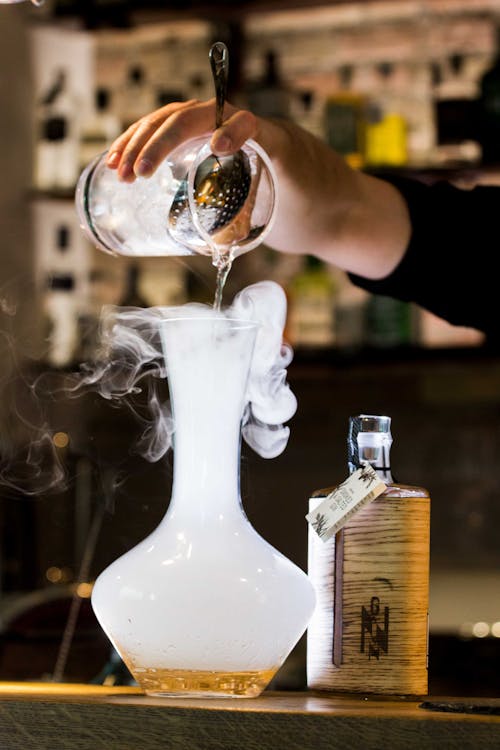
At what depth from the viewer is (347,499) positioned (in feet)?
3.21

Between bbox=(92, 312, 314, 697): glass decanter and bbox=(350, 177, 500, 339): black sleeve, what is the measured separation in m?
0.88

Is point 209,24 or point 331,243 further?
point 209,24

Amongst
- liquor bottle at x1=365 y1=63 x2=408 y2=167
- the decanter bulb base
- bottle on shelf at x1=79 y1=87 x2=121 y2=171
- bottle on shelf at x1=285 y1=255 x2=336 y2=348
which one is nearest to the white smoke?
the decanter bulb base

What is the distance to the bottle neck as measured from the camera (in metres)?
1.01

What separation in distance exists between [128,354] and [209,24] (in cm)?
218

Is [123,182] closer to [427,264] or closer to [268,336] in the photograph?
[268,336]

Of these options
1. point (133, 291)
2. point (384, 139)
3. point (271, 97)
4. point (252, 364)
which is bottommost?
point (252, 364)

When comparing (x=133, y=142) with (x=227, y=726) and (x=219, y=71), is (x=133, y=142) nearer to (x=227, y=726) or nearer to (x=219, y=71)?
(x=219, y=71)

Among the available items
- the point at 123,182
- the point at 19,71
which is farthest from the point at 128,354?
the point at 19,71

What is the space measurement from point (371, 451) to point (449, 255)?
89 cm

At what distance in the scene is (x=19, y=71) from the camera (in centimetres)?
334

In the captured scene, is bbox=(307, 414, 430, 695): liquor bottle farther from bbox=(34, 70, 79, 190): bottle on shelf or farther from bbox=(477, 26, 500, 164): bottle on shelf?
bbox=(34, 70, 79, 190): bottle on shelf

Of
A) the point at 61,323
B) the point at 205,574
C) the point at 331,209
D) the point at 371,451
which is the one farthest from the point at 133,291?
the point at 205,574

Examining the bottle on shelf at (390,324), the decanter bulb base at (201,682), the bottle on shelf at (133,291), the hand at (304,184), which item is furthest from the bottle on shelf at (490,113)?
the decanter bulb base at (201,682)
